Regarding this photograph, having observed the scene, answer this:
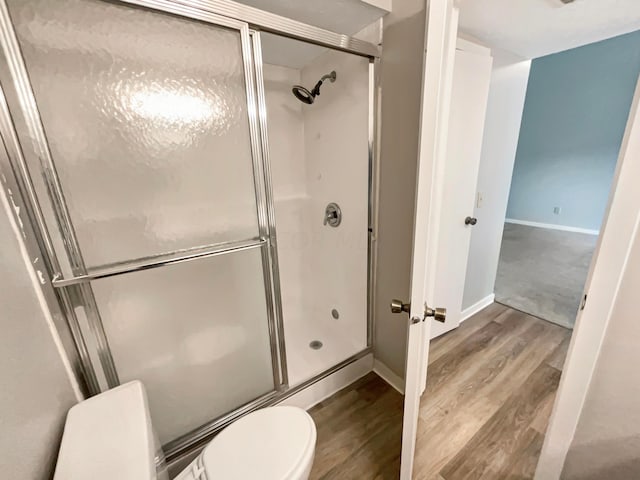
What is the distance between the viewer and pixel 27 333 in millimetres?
708

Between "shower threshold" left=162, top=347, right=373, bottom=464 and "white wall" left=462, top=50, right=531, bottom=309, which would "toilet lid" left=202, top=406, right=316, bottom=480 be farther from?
"white wall" left=462, top=50, right=531, bottom=309

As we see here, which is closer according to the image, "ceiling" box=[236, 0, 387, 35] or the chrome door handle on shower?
"ceiling" box=[236, 0, 387, 35]

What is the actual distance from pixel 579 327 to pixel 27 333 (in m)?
1.65

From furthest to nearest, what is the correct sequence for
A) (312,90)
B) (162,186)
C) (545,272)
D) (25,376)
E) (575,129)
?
(575,129)
(545,272)
(312,90)
(162,186)
(25,376)

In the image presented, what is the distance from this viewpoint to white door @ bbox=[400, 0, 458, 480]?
679 mm

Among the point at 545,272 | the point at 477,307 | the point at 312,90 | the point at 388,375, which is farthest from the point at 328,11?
the point at 545,272

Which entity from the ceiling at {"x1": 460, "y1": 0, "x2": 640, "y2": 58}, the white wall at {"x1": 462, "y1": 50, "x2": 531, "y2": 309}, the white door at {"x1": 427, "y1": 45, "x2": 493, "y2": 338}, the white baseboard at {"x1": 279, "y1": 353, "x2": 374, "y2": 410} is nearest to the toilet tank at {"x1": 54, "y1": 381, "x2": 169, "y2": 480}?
the white baseboard at {"x1": 279, "y1": 353, "x2": 374, "y2": 410}

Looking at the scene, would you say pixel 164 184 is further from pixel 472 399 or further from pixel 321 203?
pixel 472 399

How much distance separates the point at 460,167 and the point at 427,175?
1127mm

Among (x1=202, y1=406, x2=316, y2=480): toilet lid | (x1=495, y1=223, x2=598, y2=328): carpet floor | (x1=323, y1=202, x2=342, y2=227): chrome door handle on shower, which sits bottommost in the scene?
(x1=495, y1=223, x2=598, y2=328): carpet floor

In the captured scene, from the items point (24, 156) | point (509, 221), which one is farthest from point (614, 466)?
point (509, 221)

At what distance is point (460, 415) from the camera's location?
140 centimetres

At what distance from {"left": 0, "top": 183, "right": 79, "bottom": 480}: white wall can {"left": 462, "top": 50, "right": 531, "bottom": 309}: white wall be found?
244 centimetres

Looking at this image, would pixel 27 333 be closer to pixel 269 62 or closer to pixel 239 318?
pixel 239 318
